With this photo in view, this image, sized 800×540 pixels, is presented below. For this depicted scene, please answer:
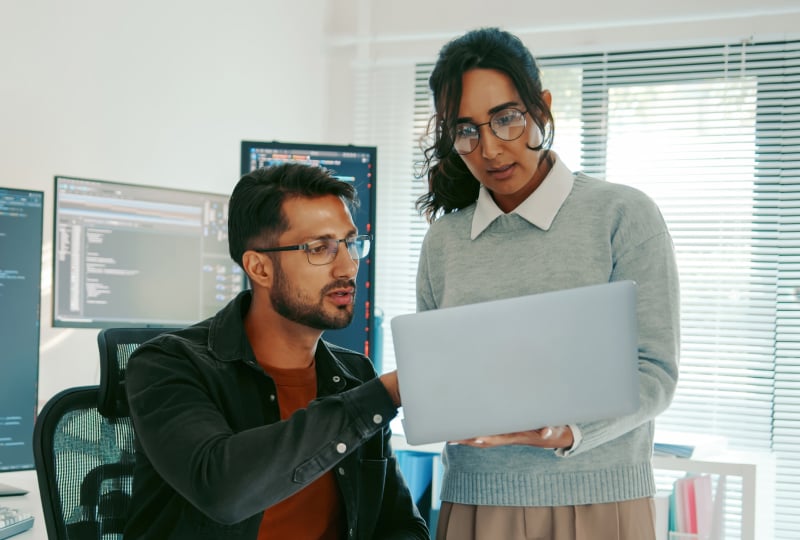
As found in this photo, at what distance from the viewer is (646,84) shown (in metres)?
3.50

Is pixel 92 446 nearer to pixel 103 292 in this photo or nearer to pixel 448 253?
pixel 448 253

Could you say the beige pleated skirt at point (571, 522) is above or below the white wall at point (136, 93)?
below

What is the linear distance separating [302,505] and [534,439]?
462 millimetres

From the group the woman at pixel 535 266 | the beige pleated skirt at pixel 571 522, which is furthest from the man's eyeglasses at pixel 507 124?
the beige pleated skirt at pixel 571 522

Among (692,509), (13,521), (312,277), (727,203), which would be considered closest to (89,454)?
(13,521)

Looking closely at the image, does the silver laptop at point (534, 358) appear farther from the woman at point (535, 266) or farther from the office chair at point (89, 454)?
the office chair at point (89, 454)

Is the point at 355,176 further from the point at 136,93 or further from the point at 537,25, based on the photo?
the point at 537,25

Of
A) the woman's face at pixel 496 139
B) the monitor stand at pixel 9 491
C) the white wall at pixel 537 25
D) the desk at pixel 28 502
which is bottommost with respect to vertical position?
the desk at pixel 28 502

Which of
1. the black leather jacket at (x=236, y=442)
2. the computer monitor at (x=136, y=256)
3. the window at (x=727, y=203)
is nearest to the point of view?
the black leather jacket at (x=236, y=442)

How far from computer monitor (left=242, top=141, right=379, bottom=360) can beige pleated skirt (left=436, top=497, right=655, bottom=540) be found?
64.1 inches

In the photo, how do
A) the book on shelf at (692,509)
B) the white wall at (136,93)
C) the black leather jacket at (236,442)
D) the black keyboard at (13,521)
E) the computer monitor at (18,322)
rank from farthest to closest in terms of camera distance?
the white wall at (136,93), the book on shelf at (692,509), the computer monitor at (18,322), the black keyboard at (13,521), the black leather jacket at (236,442)

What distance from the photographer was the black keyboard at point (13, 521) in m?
1.42

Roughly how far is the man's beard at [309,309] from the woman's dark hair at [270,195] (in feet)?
0.29

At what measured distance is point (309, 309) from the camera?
142 centimetres
